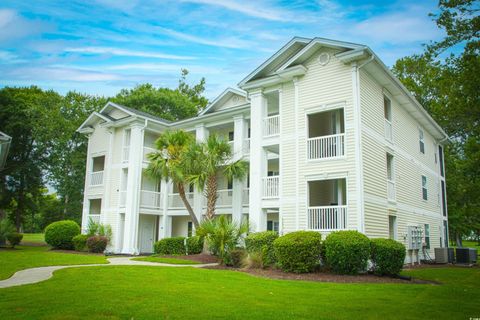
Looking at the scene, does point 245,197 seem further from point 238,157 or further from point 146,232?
point 146,232

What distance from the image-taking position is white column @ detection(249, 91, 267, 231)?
19.6 meters

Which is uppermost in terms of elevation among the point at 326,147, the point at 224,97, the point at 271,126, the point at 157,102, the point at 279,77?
the point at 157,102

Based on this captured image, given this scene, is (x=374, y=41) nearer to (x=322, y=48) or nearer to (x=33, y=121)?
(x=322, y=48)

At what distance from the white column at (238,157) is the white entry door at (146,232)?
844 centimetres

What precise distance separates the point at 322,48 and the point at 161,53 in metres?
7.35

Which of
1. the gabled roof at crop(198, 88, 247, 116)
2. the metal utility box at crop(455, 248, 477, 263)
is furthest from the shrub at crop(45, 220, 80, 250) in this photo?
the metal utility box at crop(455, 248, 477, 263)

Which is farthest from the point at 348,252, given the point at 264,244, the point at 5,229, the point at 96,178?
the point at 5,229

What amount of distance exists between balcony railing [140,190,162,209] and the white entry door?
1946mm

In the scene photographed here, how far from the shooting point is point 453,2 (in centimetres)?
1534

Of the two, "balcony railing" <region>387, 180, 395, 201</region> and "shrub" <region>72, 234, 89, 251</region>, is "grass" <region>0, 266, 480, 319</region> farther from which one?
"shrub" <region>72, 234, 89, 251</region>

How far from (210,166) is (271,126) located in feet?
13.4

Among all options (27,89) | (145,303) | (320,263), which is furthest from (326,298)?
(27,89)

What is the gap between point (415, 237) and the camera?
21.7m

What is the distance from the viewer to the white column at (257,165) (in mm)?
19562
